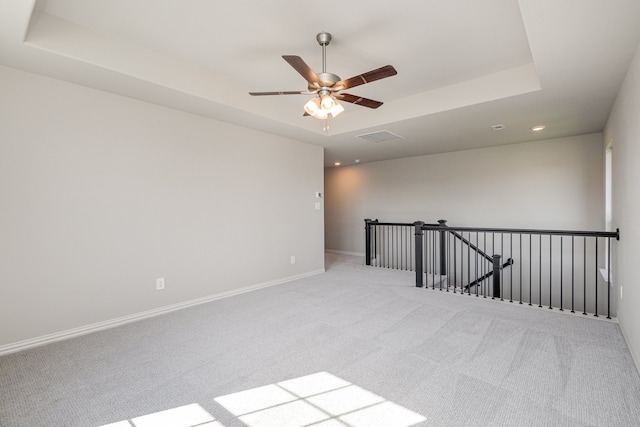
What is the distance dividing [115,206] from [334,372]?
2.69m

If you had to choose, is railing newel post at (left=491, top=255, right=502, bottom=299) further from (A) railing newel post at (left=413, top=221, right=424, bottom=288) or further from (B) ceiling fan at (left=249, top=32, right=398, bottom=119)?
(B) ceiling fan at (left=249, top=32, right=398, bottom=119)

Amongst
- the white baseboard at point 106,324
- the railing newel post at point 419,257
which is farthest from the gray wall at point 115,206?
the railing newel post at point 419,257

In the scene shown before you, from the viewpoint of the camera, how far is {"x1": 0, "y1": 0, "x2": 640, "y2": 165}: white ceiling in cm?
205

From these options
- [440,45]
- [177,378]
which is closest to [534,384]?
[177,378]

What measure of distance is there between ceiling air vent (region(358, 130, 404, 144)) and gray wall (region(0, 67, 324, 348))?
1.54m

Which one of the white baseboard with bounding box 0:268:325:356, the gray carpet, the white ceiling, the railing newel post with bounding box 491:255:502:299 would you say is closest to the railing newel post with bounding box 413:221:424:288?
the gray carpet

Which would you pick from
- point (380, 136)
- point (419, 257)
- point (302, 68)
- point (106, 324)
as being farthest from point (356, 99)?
point (106, 324)

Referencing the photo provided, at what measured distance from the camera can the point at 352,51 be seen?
105 inches

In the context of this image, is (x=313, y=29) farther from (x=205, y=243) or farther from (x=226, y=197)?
(x=205, y=243)

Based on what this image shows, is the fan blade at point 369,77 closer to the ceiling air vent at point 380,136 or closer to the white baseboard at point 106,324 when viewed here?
the ceiling air vent at point 380,136

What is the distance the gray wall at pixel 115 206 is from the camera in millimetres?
2496

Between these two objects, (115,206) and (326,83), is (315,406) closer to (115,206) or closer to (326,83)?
(326,83)

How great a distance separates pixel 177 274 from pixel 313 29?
3.00 metres

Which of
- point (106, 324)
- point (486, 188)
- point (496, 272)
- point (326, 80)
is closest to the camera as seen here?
point (326, 80)
